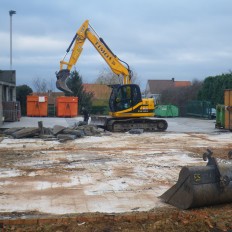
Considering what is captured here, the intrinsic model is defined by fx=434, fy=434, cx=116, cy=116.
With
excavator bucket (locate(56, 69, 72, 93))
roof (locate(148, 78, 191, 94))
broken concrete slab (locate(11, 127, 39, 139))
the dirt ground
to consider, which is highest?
roof (locate(148, 78, 191, 94))

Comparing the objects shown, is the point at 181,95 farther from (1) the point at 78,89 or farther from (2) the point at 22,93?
(2) the point at 22,93

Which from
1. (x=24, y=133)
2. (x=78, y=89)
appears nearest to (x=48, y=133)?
(x=24, y=133)

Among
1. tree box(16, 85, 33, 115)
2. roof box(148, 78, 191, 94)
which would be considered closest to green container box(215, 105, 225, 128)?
tree box(16, 85, 33, 115)

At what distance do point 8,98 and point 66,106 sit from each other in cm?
674

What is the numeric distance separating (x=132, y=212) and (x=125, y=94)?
1827 centimetres

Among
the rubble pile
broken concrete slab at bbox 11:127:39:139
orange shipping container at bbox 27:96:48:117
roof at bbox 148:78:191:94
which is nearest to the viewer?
the rubble pile

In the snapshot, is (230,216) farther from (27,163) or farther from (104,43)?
(104,43)

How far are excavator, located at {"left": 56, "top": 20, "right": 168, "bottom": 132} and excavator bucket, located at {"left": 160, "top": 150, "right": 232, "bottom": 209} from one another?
17.0 metres

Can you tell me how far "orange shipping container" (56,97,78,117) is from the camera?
40.3 meters

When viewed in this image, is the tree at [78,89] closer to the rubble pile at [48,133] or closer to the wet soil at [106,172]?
the rubble pile at [48,133]

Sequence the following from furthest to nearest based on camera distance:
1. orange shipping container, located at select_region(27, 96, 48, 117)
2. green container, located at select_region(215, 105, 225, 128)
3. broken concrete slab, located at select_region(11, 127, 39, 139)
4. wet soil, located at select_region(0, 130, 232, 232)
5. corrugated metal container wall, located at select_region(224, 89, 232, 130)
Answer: orange shipping container, located at select_region(27, 96, 48, 117), green container, located at select_region(215, 105, 225, 128), corrugated metal container wall, located at select_region(224, 89, 232, 130), broken concrete slab, located at select_region(11, 127, 39, 139), wet soil, located at select_region(0, 130, 232, 232)

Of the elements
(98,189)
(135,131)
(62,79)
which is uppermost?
(62,79)

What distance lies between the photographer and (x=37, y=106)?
3991cm

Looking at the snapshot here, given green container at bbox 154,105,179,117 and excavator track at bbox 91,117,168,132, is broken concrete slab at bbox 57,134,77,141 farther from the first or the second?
green container at bbox 154,105,179,117
